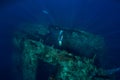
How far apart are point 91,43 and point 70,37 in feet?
2.74

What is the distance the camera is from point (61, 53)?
16.0 feet

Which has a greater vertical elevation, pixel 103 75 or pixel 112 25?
pixel 112 25

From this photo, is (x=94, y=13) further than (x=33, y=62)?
Yes

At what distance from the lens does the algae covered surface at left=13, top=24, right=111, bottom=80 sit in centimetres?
467

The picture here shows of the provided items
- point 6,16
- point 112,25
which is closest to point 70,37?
point 6,16

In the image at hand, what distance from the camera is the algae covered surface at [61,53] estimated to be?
4.67 meters

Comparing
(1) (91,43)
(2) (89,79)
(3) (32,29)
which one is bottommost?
(2) (89,79)

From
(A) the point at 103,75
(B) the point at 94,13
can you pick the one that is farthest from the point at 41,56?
(B) the point at 94,13

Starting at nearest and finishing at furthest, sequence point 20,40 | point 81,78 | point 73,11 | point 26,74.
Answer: point 81,78, point 26,74, point 20,40, point 73,11

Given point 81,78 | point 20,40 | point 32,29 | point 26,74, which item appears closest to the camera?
point 81,78

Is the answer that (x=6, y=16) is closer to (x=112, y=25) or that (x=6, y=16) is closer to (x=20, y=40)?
(x=20, y=40)

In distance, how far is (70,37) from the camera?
578cm

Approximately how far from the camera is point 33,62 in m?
5.36

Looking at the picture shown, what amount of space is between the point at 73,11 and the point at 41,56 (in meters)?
16.8
